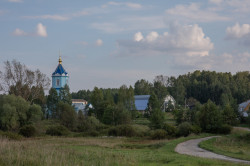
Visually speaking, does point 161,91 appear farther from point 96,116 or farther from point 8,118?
point 8,118

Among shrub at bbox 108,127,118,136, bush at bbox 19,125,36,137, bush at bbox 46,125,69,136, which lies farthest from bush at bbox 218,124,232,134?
bush at bbox 19,125,36,137

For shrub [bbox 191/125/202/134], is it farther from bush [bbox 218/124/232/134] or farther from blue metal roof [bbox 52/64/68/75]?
blue metal roof [bbox 52/64/68/75]

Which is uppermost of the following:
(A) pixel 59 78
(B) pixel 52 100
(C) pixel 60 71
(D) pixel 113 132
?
(C) pixel 60 71

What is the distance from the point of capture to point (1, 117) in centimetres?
3947

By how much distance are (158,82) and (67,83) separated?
32076 mm

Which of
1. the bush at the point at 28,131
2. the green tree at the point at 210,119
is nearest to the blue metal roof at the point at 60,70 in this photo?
the bush at the point at 28,131

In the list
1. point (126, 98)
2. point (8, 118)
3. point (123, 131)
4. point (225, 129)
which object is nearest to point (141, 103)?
point (126, 98)

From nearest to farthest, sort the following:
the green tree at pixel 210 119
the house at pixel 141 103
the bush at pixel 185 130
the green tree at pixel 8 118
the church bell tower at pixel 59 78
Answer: the bush at pixel 185 130 → the green tree at pixel 210 119 → the green tree at pixel 8 118 → the church bell tower at pixel 59 78 → the house at pixel 141 103

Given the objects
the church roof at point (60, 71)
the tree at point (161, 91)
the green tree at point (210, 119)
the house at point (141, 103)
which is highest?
the church roof at point (60, 71)

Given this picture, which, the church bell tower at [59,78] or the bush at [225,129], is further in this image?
the church bell tower at [59,78]

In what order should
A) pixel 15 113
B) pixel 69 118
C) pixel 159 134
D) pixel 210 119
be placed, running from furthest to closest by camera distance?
pixel 69 118 → pixel 15 113 → pixel 210 119 → pixel 159 134

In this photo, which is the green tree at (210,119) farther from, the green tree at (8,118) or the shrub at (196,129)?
the green tree at (8,118)

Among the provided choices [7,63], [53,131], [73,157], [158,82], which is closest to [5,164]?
[73,157]

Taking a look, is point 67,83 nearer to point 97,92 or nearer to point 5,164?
point 97,92
